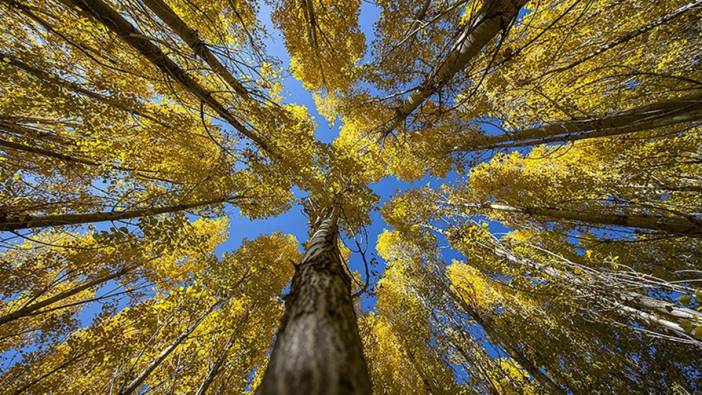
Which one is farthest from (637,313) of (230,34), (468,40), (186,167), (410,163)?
(230,34)

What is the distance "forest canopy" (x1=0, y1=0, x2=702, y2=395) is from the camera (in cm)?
269

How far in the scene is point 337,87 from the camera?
22.7 feet

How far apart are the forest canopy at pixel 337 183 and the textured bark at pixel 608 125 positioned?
0.05 m

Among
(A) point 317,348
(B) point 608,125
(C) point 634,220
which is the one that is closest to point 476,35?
(B) point 608,125

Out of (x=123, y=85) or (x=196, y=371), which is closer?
(x=196, y=371)

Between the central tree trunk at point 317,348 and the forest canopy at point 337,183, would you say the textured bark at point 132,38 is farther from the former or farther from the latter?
the central tree trunk at point 317,348

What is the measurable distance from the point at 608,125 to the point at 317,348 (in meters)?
4.92

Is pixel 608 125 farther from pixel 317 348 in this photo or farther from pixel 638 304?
pixel 317 348

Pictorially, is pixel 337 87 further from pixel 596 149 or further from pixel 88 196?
pixel 596 149

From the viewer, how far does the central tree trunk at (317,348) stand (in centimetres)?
74

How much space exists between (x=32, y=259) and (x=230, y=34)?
7086 mm

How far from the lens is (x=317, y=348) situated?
854 millimetres

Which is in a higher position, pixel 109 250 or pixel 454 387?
pixel 109 250

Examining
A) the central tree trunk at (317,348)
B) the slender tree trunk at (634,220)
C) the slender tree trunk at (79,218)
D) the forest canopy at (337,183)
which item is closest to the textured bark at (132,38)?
the forest canopy at (337,183)
